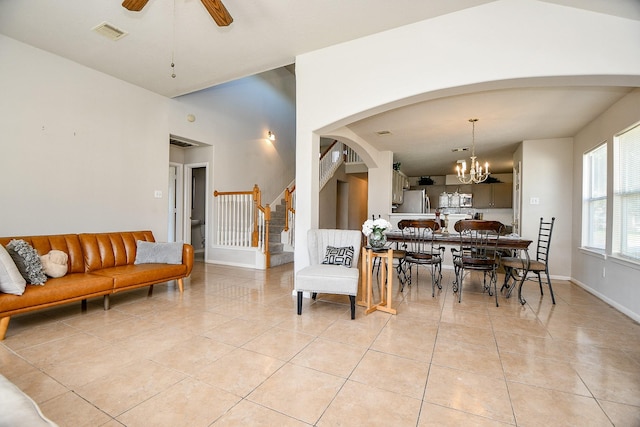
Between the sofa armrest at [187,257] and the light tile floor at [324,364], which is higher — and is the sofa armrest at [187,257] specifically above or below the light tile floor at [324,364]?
above

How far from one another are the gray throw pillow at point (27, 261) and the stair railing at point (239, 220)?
11.0 ft

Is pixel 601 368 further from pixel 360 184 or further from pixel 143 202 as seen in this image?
pixel 360 184

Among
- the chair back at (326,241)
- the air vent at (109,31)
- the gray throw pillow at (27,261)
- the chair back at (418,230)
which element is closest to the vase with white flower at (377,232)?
the chair back at (326,241)

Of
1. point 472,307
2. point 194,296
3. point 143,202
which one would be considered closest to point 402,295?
point 472,307

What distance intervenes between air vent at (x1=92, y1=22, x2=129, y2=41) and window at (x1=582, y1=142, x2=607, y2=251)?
6.46 meters

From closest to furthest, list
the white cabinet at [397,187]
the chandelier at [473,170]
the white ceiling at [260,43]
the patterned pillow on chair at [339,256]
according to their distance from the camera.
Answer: the white ceiling at [260,43]
the patterned pillow on chair at [339,256]
the chandelier at [473,170]
the white cabinet at [397,187]

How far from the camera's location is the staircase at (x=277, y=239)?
6144 mm

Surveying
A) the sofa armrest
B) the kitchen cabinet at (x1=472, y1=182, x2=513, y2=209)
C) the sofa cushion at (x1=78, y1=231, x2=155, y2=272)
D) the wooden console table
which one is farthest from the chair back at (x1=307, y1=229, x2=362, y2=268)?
the kitchen cabinet at (x1=472, y1=182, x2=513, y2=209)

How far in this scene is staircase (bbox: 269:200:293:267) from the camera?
6.14 metres

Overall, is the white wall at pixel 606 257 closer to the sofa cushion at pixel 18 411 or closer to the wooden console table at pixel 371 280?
the wooden console table at pixel 371 280

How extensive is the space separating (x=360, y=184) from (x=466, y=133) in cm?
553

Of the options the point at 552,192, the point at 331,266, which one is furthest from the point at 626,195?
the point at 331,266

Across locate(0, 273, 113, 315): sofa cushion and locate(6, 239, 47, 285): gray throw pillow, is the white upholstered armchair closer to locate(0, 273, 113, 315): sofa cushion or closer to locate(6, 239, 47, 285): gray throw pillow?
locate(0, 273, 113, 315): sofa cushion

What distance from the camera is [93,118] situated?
4.32 meters
